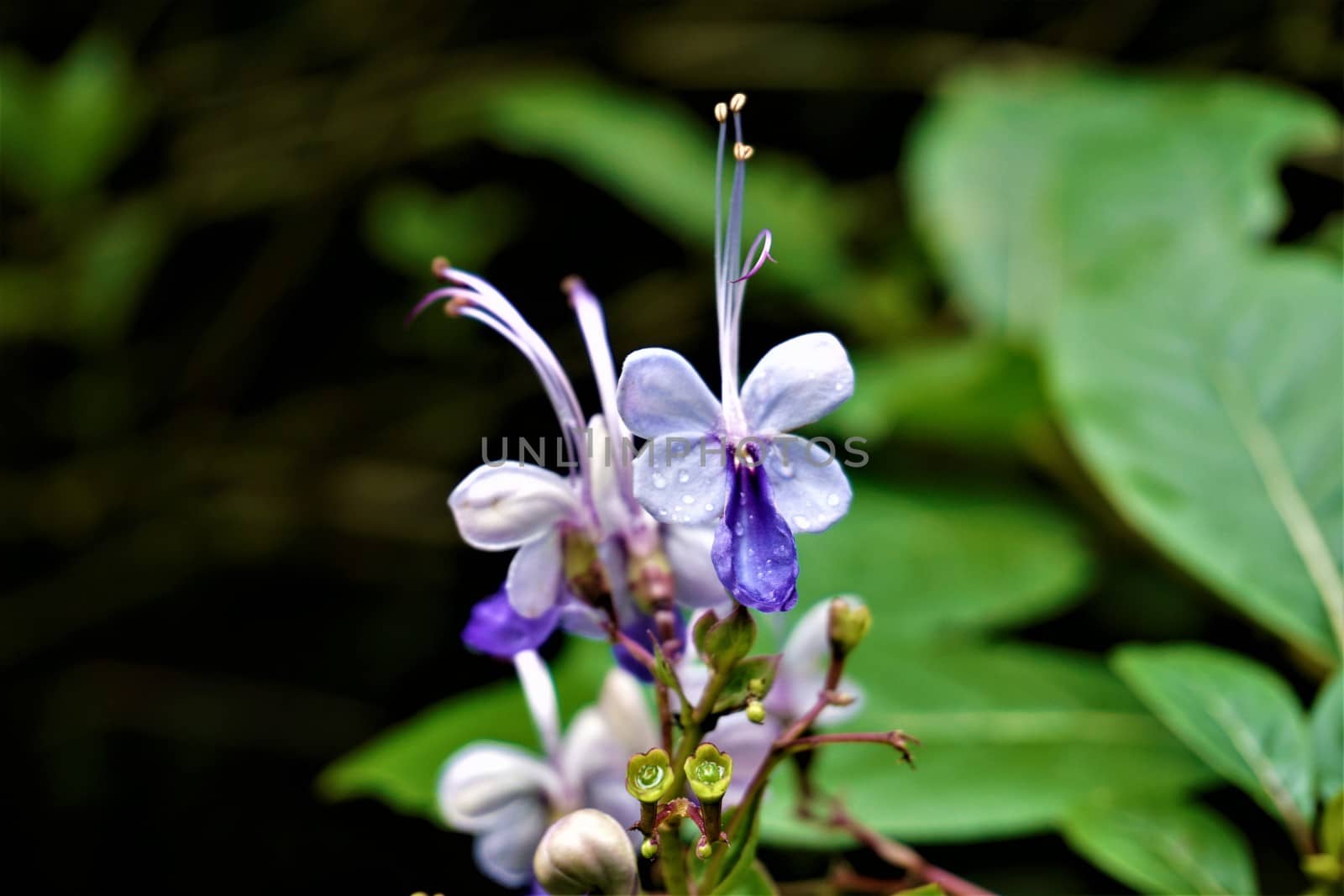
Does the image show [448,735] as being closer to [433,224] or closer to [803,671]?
[803,671]

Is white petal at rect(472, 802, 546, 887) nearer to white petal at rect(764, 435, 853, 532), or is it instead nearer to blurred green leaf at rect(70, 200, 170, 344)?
white petal at rect(764, 435, 853, 532)

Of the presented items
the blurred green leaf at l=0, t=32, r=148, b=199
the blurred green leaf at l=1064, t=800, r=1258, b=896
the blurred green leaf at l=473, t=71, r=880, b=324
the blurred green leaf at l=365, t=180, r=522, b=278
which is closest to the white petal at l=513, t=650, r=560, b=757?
the blurred green leaf at l=1064, t=800, r=1258, b=896

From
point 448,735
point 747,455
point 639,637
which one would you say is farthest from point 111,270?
point 747,455

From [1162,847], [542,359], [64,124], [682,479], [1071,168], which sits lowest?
[1162,847]

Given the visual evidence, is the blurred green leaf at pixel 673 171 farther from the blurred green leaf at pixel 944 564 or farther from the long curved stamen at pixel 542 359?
the long curved stamen at pixel 542 359

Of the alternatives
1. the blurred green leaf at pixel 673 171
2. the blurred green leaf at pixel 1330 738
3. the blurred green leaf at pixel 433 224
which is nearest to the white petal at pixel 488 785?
the blurred green leaf at pixel 1330 738

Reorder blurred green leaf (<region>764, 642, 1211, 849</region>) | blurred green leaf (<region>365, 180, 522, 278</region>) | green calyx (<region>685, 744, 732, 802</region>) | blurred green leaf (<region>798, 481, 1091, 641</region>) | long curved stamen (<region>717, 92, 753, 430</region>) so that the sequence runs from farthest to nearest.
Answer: blurred green leaf (<region>365, 180, 522, 278</region>) → blurred green leaf (<region>798, 481, 1091, 641</region>) → blurred green leaf (<region>764, 642, 1211, 849</region>) → long curved stamen (<region>717, 92, 753, 430</region>) → green calyx (<region>685, 744, 732, 802</region>)

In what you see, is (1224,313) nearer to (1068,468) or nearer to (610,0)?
(1068,468)
